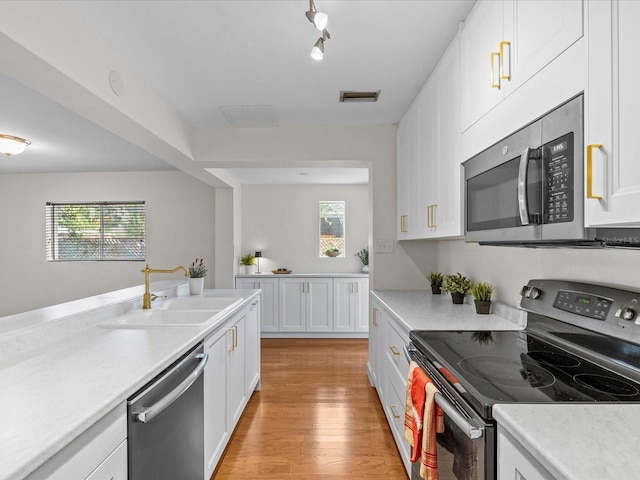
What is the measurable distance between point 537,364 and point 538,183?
24.0 inches

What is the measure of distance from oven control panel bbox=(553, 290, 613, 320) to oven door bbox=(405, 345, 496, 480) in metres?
0.57

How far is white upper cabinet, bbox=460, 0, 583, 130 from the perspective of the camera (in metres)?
1.04

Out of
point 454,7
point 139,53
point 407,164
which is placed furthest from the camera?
point 407,164

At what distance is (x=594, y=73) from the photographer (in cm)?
91

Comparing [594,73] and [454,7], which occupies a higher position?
[454,7]

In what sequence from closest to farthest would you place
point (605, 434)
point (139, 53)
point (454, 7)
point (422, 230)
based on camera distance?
point (605, 434), point (454, 7), point (139, 53), point (422, 230)

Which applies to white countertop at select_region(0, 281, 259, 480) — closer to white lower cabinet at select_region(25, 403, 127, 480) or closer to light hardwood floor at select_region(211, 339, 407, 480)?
white lower cabinet at select_region(25, 403, 127, 480)

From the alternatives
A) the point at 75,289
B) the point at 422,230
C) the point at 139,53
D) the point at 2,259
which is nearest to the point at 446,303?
the point at 422,230

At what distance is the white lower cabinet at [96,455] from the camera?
80cm

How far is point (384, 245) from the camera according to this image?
3.25 meters

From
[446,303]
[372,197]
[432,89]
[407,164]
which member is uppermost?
[432,89]

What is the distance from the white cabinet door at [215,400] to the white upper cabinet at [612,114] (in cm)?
167

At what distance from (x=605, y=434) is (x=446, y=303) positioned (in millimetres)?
1743

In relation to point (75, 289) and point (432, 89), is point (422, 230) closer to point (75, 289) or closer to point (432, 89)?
point (432, 89)
